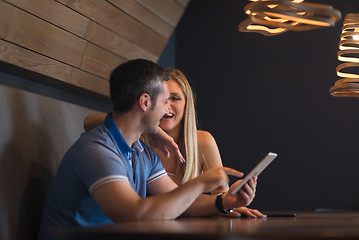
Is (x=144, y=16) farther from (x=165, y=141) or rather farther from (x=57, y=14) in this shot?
(x=165, y=141)

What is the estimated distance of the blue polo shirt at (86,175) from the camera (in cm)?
186

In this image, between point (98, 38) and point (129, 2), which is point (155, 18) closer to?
point (129, 2)

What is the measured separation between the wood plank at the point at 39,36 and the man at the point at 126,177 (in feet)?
1.96

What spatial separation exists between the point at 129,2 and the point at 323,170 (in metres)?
2.45

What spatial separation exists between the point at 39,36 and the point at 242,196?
141cm

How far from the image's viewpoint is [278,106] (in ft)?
15.1

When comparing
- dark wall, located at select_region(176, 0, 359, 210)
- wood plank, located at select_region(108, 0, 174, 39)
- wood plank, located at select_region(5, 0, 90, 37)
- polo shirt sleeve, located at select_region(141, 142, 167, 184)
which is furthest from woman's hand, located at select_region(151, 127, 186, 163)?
dark wall, located at select_region(176, 0, 359, 210)

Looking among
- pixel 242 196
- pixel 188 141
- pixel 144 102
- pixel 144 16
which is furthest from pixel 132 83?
pixel 144 16

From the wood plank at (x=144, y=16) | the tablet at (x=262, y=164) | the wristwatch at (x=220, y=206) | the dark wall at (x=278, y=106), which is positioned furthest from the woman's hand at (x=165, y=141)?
the dark wall at (x=278, y=106)

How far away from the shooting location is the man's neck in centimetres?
219

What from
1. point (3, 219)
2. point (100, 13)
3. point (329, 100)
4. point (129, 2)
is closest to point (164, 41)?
point (129, 2)

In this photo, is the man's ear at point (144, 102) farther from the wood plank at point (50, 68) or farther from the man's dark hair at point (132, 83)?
the wood plank at point (50, 68)

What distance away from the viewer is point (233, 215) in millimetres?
2375

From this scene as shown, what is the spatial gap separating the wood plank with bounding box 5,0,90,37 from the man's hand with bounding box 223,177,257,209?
1377 mm
